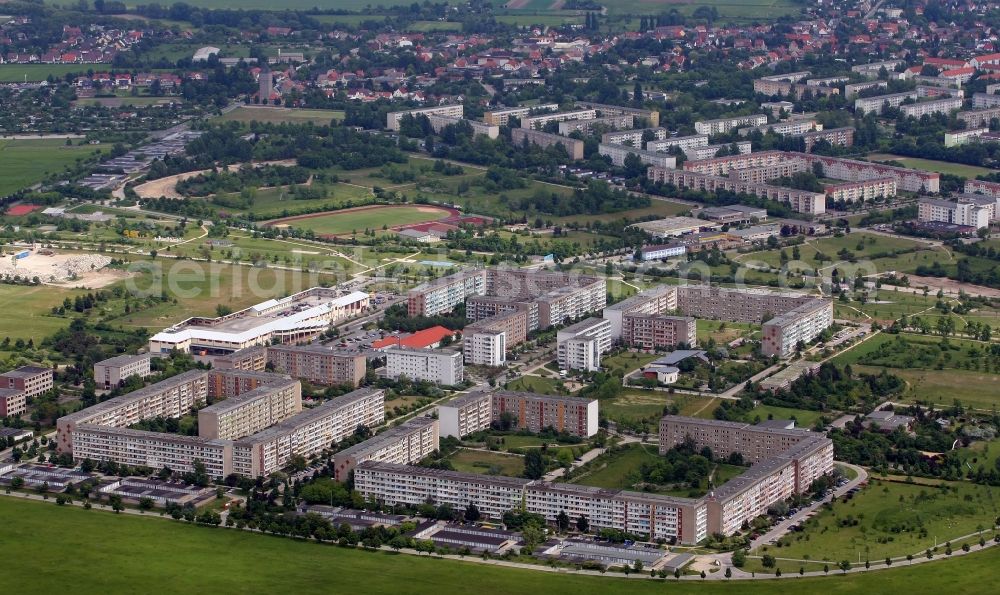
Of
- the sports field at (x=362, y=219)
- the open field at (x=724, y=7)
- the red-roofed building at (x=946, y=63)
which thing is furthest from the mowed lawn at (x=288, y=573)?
the open field at (x=724, y=7)

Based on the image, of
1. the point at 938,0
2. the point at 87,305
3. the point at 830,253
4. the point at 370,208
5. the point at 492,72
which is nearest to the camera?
the point at 87,305

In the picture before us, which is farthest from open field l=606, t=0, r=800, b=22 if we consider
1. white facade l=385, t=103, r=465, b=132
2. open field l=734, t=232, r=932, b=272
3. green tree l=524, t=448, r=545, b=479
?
green tree l=524, t=448, r=545, b=479

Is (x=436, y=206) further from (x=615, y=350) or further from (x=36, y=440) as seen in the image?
(x=36, y=440)

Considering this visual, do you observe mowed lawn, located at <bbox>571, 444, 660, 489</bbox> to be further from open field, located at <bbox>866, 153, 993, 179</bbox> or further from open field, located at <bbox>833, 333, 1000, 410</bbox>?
open field, located at <bbox>866, 153, 993, 179</bbox>

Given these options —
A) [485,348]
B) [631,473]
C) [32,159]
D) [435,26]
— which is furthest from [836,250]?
[435,26]

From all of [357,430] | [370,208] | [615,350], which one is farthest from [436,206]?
[357,430]
